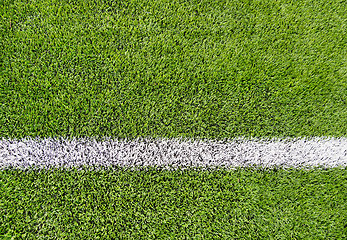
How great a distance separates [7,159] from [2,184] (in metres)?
0.17

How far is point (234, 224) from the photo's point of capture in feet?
4.85

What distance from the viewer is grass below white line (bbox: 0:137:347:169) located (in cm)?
148

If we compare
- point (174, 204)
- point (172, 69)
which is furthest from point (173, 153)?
point (172, 69)

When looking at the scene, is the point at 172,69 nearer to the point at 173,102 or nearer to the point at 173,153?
the point at 173,102

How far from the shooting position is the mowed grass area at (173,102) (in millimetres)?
1453

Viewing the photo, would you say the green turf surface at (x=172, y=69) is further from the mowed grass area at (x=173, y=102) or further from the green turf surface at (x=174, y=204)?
the green turf surface at (x=174, y=204)

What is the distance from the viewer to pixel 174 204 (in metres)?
1.48

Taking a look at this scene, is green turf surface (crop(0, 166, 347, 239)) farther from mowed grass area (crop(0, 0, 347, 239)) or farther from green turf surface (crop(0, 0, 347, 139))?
green turf surface (crop(0, 0, 347, 139))

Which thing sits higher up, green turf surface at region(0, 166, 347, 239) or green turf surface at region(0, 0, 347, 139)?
green turf surface at region(0, 0, 347, 139)

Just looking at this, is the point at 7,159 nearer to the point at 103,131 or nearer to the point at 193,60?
the point at 103,131

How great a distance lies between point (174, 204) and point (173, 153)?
366mm

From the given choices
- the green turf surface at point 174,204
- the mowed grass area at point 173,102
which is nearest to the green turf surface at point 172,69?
the mowed grass area at point 173,102

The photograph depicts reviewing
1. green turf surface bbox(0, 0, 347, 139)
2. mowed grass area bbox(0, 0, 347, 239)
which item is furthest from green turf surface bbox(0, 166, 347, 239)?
green turf surface bbox(0, 0, 347, 139)

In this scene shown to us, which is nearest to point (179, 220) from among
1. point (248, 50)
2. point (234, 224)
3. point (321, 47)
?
point (234, 224)
